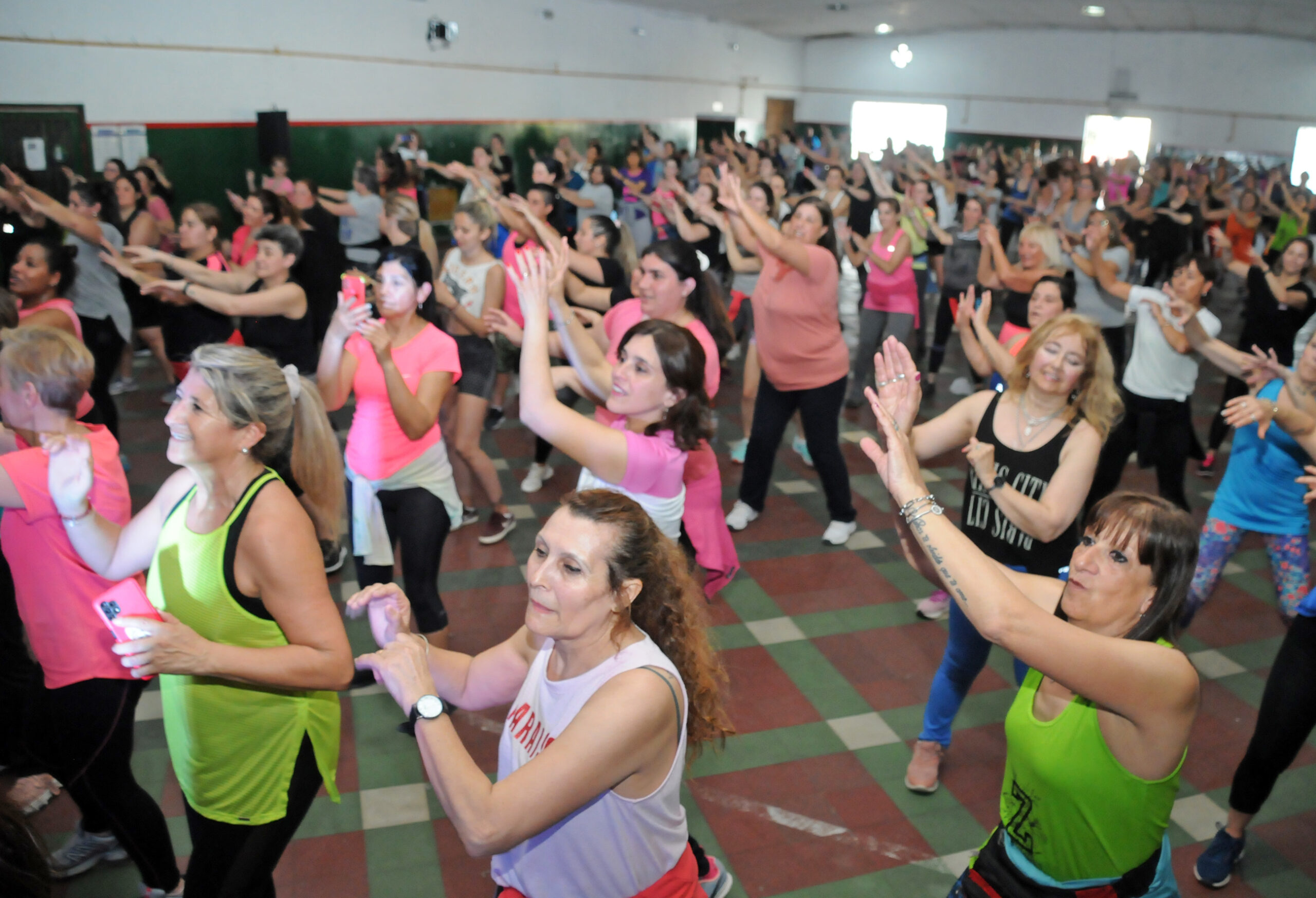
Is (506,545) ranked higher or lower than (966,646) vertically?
lower

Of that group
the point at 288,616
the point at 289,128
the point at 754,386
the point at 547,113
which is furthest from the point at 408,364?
the point at 547,113

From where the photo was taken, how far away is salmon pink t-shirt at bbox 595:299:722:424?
10.3 ft

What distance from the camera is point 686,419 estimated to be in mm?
2664

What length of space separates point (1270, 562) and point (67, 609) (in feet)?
13.3

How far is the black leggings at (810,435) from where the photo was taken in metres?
4.74

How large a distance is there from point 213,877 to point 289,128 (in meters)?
12.3

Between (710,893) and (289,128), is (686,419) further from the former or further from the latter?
(289,128)

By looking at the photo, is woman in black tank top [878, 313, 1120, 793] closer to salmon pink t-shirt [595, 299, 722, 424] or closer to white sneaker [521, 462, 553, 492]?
salmon pink t-shirt [595, 299, 722, 424]

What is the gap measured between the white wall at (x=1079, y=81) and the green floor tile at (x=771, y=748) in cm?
1826

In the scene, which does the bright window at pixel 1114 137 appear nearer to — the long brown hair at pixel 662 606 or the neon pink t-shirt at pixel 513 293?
the neon pink t-shirt at pixel 513 293

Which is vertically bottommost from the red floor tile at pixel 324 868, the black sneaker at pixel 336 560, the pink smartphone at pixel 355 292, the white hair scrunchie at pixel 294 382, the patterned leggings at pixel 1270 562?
the red floor tile at pixel 324 868

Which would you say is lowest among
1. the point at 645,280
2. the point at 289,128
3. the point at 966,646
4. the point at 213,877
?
the point at 213,877

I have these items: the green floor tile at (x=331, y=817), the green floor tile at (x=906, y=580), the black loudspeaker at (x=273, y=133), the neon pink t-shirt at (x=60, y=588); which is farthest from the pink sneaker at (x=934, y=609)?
the black loudspeaker at (x=273, y=133)

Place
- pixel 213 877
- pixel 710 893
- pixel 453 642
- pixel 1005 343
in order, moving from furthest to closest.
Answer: pixel 1005 343
pixel 453 642
pixel 710 893
pixel 213 877
